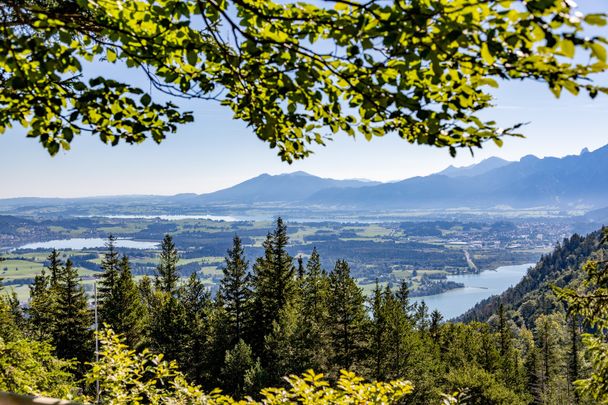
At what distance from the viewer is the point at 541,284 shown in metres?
136

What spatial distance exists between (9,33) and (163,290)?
174 ft

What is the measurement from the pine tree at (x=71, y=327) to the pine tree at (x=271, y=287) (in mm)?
11557

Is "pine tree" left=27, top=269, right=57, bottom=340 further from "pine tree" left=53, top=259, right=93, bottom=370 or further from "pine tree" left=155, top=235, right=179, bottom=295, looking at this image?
"pine tree" left=155, top=235, right=179, bottom=295

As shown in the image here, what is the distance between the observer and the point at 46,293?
34250mm

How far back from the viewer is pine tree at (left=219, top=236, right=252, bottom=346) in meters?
34.1

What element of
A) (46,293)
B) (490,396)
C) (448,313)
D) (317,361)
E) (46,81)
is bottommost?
(448,313)

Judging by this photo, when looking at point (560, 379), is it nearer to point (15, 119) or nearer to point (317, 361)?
point (317, 361)

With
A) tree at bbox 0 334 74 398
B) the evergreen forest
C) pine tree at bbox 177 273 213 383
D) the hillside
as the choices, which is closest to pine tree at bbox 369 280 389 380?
the evergreen forest

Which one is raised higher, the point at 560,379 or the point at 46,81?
the point at 46,81

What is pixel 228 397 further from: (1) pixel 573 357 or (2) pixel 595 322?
(1) pixel 573 357

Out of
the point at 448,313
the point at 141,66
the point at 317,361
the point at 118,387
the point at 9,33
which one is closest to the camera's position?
the point at 9,33

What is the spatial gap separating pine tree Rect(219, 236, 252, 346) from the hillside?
8825 cm

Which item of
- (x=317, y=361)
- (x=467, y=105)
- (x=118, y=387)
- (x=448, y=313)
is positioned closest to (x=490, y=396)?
(x=317, y=361)

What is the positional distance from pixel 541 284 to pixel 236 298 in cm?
12775
